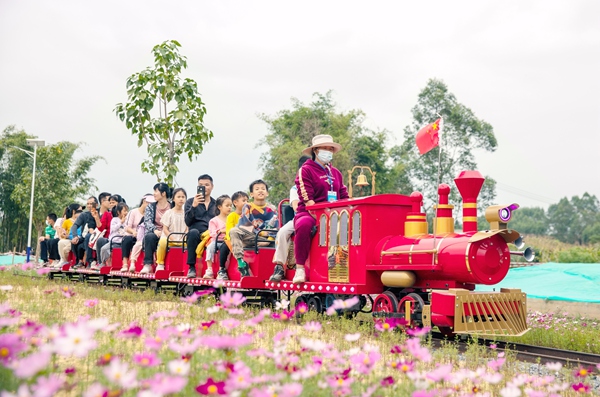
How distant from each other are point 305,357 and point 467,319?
136 inches

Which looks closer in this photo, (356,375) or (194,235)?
(356,375)

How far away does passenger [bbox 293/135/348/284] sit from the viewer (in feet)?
31.8

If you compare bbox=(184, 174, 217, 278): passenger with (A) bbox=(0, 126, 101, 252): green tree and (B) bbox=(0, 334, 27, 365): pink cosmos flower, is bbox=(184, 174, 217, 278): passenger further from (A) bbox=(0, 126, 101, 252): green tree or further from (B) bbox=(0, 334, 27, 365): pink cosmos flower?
(A) bbox=(0, 126, 101, 252): green tree

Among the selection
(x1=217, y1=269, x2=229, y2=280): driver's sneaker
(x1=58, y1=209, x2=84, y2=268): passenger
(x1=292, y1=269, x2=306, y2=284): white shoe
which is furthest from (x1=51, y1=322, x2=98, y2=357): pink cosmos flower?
(x1=58, y1=209, x2=84, y2=268): passenger

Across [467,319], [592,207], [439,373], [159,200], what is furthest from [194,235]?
[592,207]

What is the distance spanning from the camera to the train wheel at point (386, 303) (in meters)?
8.79

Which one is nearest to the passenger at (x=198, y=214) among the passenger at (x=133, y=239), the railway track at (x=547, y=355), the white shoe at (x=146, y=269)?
the white shoe at (x=146, y=269)

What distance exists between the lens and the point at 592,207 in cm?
10206

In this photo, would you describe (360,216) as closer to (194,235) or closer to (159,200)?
(194,235)

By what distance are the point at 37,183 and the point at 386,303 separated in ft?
110

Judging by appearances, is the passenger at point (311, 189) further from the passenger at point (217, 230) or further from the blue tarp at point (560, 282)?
the blue tarp at point (560, 282)

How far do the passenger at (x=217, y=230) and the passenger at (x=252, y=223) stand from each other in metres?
0.81

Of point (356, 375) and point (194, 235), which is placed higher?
point (194, 235)

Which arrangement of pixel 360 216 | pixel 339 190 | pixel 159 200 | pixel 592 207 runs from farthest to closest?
pixel 592 207 → pixel 159 200 → pixel 339 190 → pixel 360 216
